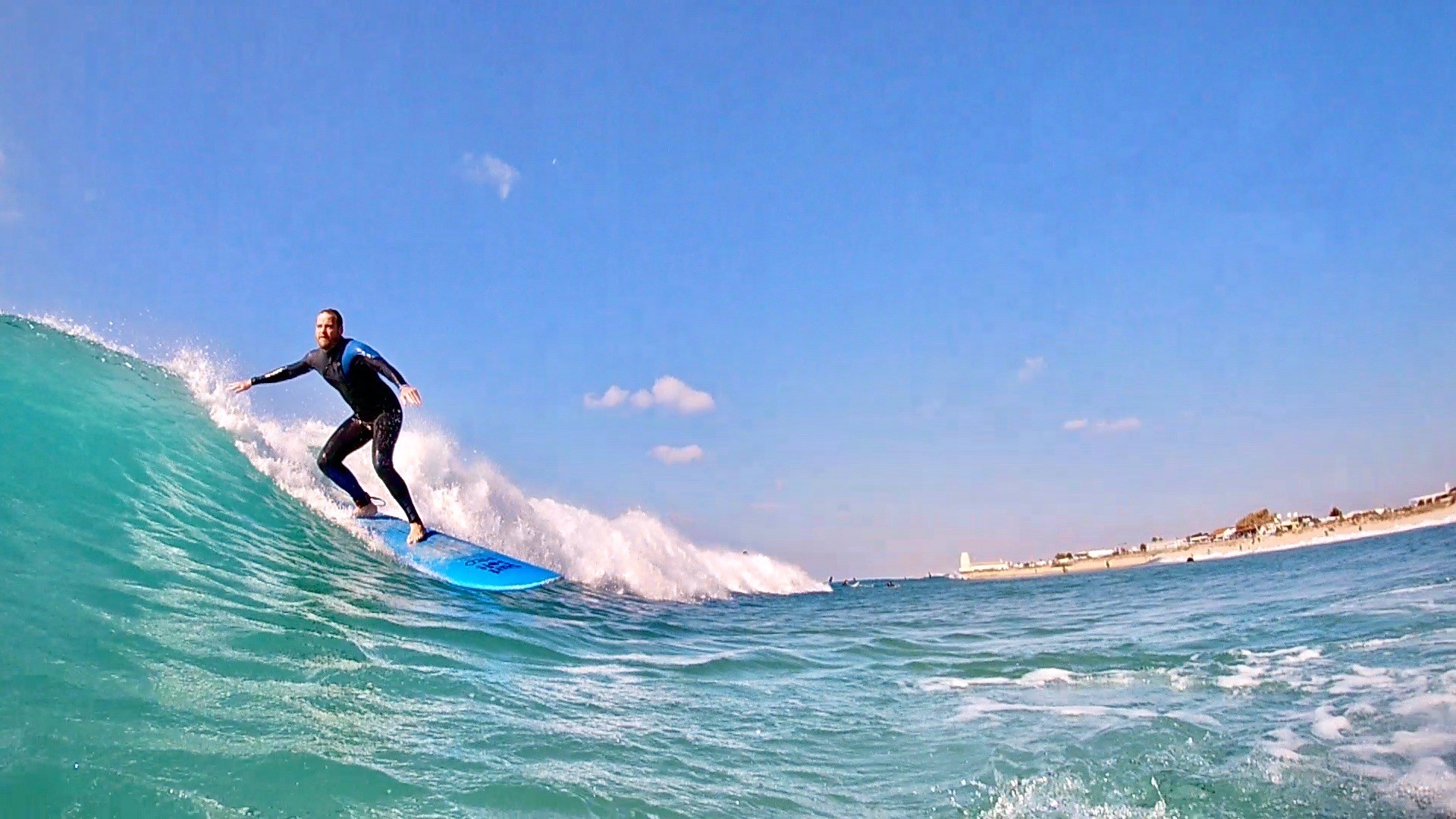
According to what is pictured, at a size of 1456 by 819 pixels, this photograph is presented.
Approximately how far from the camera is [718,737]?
4.87 meters

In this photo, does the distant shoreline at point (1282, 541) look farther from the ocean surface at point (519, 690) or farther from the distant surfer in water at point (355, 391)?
the distant surfer in water at point (355, 391)

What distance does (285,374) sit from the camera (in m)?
8.41

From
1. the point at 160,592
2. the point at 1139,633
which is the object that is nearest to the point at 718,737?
the point at 160,592

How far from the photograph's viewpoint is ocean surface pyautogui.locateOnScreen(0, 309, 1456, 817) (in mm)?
3275

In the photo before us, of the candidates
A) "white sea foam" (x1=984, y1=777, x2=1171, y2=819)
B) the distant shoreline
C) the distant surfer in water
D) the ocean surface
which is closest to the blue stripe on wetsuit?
the distant surfer in water

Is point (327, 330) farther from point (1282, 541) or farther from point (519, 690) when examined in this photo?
point (1282, 541)

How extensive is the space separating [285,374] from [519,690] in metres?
5.14

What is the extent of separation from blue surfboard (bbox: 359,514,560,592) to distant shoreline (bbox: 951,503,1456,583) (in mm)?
59814

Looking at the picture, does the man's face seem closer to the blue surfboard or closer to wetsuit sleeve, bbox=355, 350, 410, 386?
wetsuit sleeve, bbox=355, 350, 410, 386

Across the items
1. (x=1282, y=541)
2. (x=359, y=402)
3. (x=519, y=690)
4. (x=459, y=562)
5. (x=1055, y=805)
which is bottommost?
(x=1282, y=541)

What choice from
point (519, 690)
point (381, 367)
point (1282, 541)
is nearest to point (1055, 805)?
point (519, 690)

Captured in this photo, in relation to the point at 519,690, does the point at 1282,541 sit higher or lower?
lower

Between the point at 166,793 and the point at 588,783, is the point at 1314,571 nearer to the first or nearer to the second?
the point at 588,783

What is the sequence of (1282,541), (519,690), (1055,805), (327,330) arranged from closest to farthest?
(1055,805)
(519,690)
(327,330)
(1282,541)
